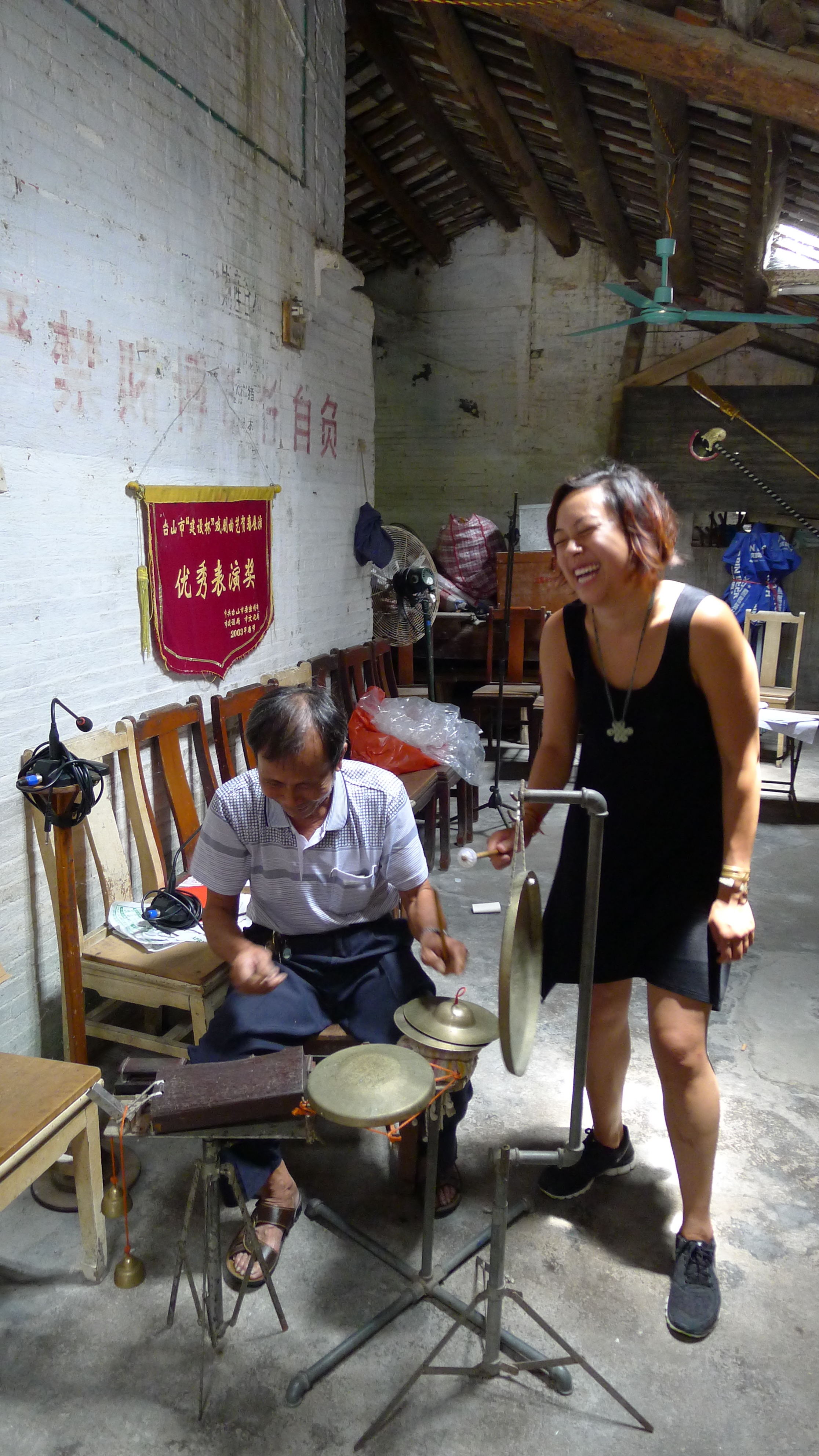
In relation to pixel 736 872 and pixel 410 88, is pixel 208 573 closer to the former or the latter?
pixel 736 872

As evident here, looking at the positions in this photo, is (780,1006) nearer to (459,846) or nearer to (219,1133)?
(459,846)

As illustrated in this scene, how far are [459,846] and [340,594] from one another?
167 centimetres

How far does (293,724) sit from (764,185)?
15.5 feet

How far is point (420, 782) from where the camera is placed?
4227mm

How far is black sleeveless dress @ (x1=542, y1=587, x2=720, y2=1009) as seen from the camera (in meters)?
1.92

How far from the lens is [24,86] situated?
8.38ft

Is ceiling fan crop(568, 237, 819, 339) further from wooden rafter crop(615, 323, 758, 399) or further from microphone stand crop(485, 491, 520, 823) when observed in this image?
wooden rafter crop(615, 323, 758, 399)

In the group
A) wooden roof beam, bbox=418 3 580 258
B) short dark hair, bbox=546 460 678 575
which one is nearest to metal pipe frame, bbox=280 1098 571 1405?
short dark hair, bbox=546 460 678 575

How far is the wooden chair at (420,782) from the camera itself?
4.18 meters

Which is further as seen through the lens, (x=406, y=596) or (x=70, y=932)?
(x=406, y=596)

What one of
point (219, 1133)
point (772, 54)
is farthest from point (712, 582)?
point (219, 1133)

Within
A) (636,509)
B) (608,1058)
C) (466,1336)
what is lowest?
(466,1336)

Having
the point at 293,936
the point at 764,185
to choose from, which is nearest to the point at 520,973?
the point at 293,936

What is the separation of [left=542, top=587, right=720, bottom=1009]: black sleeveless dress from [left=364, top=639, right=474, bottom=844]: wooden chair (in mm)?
2473
